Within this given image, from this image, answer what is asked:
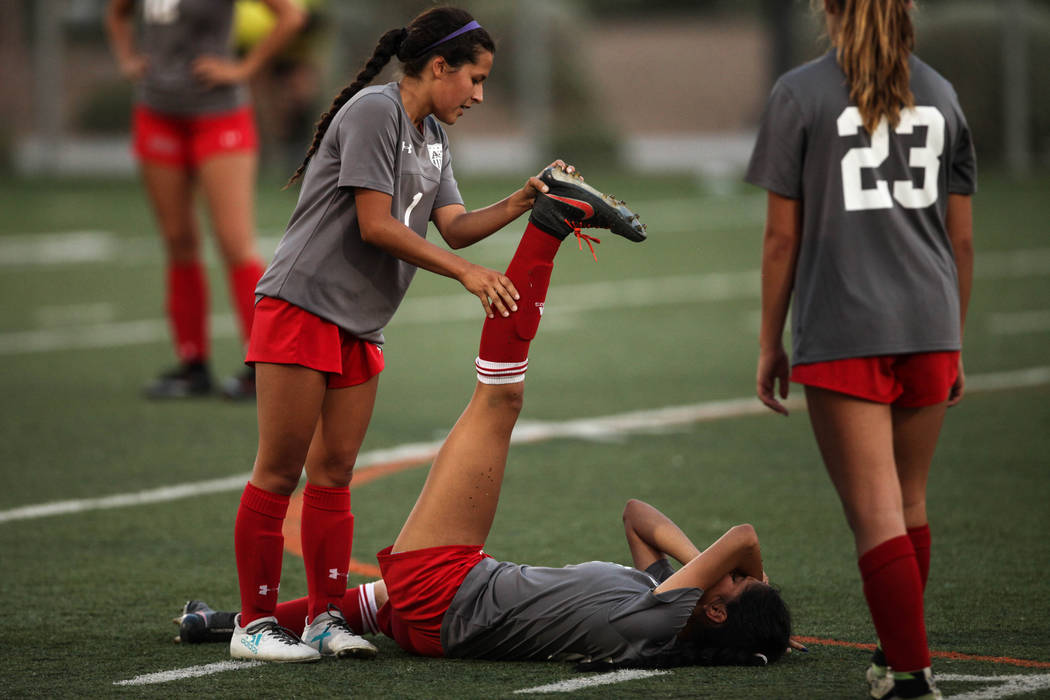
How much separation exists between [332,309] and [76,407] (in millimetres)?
4325

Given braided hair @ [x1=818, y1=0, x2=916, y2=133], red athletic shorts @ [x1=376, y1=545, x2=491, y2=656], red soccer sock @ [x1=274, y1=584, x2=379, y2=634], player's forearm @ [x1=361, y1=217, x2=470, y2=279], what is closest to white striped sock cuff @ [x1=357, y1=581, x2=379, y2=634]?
red soccer sock @ [x1=274, y1=584, x2=379, y2=634]

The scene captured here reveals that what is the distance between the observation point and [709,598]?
416cm

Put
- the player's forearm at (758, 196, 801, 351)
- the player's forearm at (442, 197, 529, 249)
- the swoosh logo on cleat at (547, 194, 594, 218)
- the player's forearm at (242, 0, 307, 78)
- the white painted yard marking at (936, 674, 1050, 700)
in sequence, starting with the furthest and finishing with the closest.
A: the player's forearm at (242, 0, 307, 78) → the player's forearm at (442, 197, 529, 249) → the swoosh logo on cleat at (547, 194, 594, 218) → the white painted yard marking at (936, 674, 1050, 700) → the player's forearm at (758, 196, 801, 351)

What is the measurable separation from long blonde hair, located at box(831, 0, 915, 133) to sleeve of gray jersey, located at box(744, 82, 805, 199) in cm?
15

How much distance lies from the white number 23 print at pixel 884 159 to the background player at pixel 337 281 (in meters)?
0.95

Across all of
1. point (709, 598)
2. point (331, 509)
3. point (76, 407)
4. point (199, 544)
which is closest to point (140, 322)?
point (76, 407)

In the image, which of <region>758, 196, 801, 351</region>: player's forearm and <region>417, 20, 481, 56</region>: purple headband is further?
<region>417, 20, 481, 56</region>: purple headband

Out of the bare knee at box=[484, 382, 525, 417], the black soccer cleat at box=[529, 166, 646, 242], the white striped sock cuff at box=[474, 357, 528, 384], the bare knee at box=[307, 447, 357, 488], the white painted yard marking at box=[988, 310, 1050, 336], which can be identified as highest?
the black soccer cleat at box=[529, 166, 646, 242]

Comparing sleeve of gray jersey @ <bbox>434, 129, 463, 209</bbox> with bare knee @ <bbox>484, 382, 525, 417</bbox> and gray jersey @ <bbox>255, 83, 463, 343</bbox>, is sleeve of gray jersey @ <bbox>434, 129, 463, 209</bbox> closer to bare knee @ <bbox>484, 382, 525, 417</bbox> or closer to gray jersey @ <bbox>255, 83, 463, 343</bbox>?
gray jersey @ <bbox>255, 83, 463, 343</bbox>

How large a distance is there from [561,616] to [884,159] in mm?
1488

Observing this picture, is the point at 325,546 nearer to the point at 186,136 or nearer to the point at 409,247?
the point at 409,247

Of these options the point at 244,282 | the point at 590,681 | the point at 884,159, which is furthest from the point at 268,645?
the point at 244,282

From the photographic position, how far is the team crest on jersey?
14.6 feet

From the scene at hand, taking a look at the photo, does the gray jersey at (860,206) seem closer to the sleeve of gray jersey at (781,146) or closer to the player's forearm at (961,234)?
the sleeve of gray jersey at (781,146)
